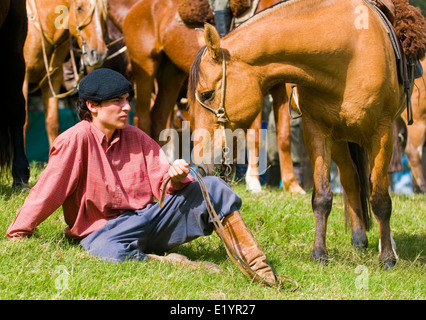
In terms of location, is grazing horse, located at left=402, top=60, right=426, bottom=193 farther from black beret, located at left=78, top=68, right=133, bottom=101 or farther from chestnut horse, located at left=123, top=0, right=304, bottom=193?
black beret, located at left=78, top=68, right=133, bottom=101

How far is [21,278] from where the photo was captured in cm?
390

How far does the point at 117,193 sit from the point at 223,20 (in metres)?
4.00

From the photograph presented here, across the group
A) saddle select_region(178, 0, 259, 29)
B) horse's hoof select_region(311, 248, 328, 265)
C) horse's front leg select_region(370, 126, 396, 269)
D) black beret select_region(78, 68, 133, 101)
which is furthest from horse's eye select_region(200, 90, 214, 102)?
saddle select_region(178, 0, 259, 29)

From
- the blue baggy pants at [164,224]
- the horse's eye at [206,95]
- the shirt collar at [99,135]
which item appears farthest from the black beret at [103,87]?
the blue baggy pants at [164,224]

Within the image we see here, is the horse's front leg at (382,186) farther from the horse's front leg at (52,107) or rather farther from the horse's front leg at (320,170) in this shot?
the horse's front leg at (52,107)

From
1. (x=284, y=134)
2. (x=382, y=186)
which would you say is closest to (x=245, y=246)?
(x=382, y=186)

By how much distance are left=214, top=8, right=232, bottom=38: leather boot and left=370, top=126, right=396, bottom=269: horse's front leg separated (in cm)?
329

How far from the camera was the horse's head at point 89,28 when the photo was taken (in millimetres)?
8695

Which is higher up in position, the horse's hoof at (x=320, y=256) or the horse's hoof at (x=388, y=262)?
the horse's hoof at (x=320, y=256)

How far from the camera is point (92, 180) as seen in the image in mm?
4453

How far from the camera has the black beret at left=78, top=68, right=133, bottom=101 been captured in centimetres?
439

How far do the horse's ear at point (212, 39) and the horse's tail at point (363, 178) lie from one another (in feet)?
6.64

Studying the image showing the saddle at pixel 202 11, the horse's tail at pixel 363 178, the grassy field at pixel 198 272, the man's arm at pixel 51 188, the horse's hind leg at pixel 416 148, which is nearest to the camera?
the grassy field at pixel 198 272
